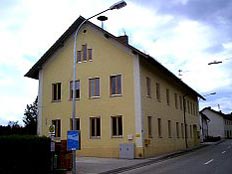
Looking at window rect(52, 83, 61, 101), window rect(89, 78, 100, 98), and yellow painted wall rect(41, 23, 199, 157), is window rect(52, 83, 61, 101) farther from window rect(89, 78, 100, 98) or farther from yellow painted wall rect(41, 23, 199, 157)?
window rect(89, 78, 100, 98)

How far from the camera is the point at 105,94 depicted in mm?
29109

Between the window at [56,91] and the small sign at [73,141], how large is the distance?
50.7 ft

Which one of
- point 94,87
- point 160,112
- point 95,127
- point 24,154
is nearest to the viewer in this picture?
point 24,154

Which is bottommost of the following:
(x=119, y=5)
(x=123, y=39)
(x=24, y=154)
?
(x=24, y=154)

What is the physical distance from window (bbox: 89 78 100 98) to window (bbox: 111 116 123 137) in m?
2.54

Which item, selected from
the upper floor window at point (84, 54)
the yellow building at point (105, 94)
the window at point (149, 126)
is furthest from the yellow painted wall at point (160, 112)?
the upper floor window at point (84, 54)

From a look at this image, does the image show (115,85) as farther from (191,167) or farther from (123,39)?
(191,167)

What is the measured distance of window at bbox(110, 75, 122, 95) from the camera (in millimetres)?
28797

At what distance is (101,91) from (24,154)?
15064 mm

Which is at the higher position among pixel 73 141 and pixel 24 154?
pixel 73 141

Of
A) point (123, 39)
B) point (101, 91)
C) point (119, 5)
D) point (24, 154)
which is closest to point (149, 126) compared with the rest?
point (101, 91)

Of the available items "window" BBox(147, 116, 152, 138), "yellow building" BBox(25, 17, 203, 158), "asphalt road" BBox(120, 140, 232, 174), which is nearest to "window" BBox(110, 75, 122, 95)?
"yellow building" BBox(25, 17, 203, 158)

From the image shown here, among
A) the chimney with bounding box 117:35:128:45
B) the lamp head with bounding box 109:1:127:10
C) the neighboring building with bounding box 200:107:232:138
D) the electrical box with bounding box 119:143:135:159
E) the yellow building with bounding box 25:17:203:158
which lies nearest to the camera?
Result: the lamp head with bounding box 109:1:127:10

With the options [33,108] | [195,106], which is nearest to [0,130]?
[33,108]
